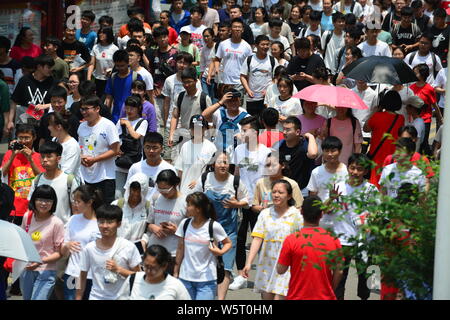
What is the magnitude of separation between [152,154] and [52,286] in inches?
80.6

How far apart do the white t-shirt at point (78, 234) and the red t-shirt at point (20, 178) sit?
1.34 metres

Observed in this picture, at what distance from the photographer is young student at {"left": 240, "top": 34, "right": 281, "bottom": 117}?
1505 cm

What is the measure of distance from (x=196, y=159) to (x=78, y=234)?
2.21 metres

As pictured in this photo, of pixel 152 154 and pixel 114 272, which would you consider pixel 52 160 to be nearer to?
pixel 152 154

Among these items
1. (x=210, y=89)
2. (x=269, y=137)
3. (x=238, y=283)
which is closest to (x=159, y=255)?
(x=238, y=283)

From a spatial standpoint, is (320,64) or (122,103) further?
(320,64)

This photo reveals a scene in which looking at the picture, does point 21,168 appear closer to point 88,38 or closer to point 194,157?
point 194,157

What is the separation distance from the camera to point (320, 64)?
590 inches

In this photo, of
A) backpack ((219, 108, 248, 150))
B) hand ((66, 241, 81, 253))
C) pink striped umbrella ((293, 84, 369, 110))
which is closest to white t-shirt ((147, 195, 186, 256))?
hand ((66, 241, 81, 253))

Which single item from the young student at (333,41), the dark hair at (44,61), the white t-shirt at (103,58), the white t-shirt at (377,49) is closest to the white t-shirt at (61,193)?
the dark hair at (44,61)

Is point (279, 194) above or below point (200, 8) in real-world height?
below

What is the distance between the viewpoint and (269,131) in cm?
1180

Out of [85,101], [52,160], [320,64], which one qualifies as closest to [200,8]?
[320,64]

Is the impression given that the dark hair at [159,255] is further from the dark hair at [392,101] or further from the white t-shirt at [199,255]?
the dark hair at [392,101]
